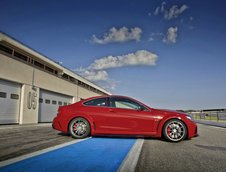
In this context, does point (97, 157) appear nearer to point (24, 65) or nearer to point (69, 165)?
point (69, 165)

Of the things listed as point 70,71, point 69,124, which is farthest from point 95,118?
point 70,71

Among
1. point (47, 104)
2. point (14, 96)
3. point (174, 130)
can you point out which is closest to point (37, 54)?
point (47, 104)

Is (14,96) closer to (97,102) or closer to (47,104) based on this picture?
(47,104)

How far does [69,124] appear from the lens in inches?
263

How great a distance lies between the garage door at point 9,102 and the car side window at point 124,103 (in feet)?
32.9

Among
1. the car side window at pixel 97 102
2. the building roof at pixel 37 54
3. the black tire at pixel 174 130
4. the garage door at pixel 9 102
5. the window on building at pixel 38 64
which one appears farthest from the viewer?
the window on building at pixel 38 64

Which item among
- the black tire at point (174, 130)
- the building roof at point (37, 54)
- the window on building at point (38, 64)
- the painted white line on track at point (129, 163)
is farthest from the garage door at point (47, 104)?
the painted white line on track at point (129, 163)

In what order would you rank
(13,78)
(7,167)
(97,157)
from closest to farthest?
(7,167) → (97,157) → (13,78)

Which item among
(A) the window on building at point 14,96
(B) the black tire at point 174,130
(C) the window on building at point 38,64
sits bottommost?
(B) the black tire at point 174,130

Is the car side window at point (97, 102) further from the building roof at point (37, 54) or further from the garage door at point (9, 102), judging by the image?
the building roof at point (37, 54)

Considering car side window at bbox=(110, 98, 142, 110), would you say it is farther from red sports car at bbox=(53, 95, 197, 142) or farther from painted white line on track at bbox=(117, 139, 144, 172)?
painted white line on track at bbox=(117, 139, 144, 172)

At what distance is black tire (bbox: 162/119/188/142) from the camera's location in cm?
637

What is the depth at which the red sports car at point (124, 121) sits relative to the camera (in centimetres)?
639

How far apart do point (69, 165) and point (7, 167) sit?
35.0 inches
